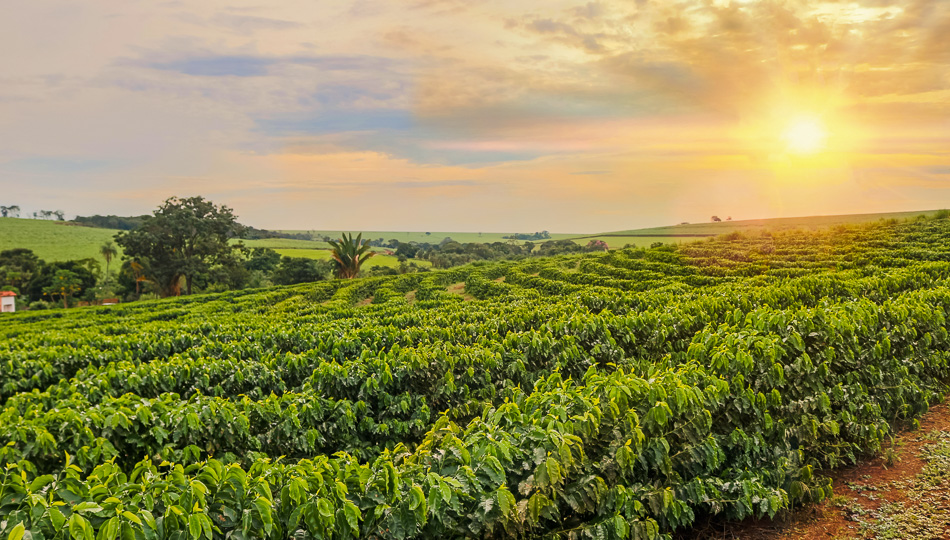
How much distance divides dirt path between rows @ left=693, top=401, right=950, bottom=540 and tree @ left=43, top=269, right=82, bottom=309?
86860 millimetres

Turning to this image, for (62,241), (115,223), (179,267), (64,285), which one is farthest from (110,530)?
(115,223)

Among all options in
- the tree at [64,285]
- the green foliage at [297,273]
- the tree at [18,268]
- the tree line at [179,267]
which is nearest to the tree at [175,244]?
the tree line at [179,267]

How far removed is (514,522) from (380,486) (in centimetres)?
102

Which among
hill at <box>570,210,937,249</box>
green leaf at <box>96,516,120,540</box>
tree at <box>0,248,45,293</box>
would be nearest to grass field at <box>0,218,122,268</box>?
tree at <box>0,248,45,293</box>

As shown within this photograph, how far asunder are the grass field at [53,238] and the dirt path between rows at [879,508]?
418ft

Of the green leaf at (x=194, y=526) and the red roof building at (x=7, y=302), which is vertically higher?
the green leaf at (x=194, y=526)

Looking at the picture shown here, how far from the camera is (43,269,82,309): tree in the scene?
70812 mm

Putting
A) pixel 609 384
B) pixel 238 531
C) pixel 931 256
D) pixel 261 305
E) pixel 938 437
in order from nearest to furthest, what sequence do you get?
pixel 238 531 < pixel 609 384 < pixel 938 437 < pixel 931 256 < pixel 261 305

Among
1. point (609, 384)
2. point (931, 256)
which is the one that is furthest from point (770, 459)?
point (931, 256)

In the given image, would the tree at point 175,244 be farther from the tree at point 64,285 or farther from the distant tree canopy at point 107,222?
the distant tree canopy at point 107,222

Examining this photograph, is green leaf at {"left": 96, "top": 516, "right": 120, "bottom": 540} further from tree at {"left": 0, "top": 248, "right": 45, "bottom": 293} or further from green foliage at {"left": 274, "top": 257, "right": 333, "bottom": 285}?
tree at {"left": 0, "top": 248, "right": 45, "bottom": 293}

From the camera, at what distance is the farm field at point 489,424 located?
3.70m

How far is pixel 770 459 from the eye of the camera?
582 centimetres

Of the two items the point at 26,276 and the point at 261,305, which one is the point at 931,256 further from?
the point at 26,276
